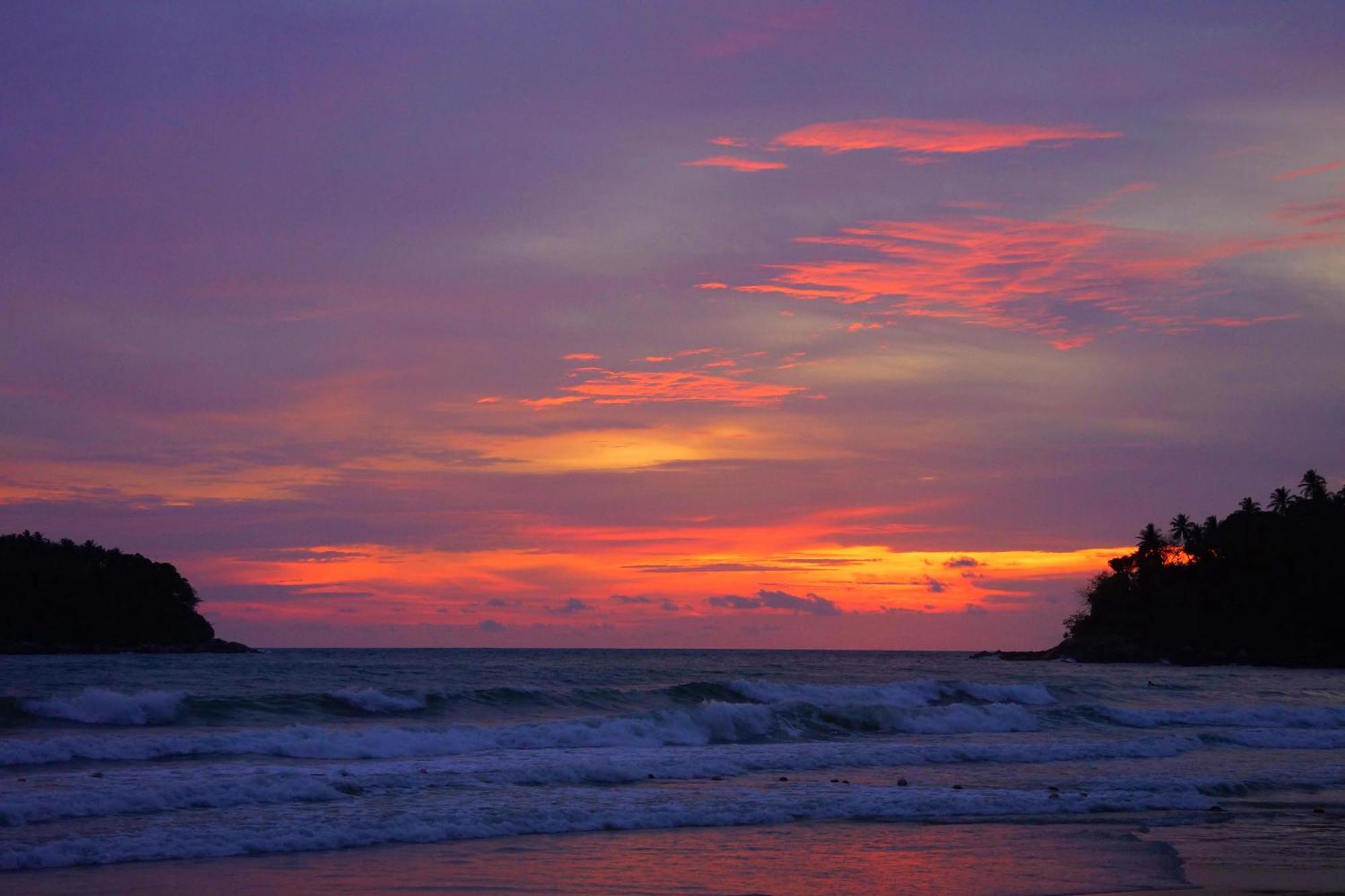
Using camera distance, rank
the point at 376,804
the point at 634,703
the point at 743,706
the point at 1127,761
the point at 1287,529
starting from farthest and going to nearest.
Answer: the point at 1287,529, the point at 634,703, the point at 743,706, the point at 1127,761, the point at 376,804

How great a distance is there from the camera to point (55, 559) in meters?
108

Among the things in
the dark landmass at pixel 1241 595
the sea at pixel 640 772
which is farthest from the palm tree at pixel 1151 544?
the sea at pixel 640 772

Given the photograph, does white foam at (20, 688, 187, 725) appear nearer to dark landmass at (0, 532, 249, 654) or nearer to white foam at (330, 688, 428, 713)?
white foam at (330, 688, 428, 713)

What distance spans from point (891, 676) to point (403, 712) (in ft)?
122

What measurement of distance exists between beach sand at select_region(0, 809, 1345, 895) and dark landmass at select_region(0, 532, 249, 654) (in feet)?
323

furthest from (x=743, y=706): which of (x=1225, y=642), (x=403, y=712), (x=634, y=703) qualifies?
(x=1225, y=642)

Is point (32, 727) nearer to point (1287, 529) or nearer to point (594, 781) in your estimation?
point (594, 781)

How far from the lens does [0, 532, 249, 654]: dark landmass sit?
103188mm

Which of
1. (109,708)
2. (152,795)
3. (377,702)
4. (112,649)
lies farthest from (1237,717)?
(112,649)

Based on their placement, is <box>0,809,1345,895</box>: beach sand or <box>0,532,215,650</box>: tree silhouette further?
<box>0,532,215,650</box>: tree silhouette

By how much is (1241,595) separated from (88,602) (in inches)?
4025

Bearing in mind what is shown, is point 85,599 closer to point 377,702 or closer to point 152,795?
point 377,702

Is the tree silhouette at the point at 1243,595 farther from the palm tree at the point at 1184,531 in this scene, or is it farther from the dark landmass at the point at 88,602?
the dark landmass at the point at 88,602

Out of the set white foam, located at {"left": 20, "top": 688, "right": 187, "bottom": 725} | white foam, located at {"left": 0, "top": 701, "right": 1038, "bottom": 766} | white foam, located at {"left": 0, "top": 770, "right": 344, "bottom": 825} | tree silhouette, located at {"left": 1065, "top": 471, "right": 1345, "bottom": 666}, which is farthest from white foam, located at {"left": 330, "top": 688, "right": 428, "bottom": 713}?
tree silhouette, located at {"left": 1065, "top": 471, "right": 1345, "bottom": 666}
